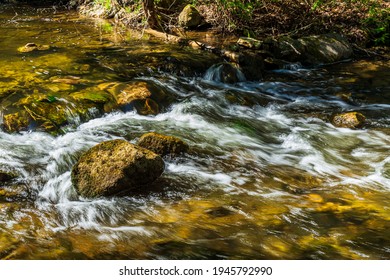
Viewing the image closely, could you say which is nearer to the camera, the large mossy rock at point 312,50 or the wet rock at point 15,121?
the wet rock at point 15,121

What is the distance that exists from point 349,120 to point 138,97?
3715 millimetres

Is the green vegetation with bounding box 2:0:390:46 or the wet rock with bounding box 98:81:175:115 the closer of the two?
the wet rock with bounding box 98:81:175:115

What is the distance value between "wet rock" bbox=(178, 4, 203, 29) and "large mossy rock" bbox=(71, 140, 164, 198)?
842 cm

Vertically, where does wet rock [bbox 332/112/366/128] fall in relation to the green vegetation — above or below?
below

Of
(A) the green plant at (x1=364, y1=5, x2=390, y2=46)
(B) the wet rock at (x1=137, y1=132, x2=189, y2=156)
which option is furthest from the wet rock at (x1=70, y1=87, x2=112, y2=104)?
(A) the green plant at (x1=364, y1=5, x2=390, y2=46)

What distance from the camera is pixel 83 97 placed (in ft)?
21.8

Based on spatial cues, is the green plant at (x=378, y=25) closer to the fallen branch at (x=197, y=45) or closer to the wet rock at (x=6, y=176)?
the fallen branch at (x=197, y=45)

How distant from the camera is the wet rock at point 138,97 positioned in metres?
6.63

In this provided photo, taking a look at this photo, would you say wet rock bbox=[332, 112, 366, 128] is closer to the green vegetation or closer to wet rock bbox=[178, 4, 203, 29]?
the green vegetation

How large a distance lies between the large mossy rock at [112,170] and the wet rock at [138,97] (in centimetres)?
227

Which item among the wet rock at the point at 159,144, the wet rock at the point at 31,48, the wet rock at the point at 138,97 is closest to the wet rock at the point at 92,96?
the wet rock at the point at 138,97

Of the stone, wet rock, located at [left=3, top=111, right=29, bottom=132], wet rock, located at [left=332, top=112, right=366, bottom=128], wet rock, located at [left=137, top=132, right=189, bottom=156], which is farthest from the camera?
the stone

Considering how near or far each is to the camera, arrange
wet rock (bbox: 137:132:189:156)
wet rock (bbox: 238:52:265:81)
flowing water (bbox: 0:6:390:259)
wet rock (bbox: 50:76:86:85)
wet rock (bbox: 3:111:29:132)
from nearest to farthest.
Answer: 1. flowing water (bbox: 0:6:390:259)
2. wet rock (bbox: 137:132:189:156)
3. wet rock (bbox: 3:111:29:132)
4. wet rock (bbox: 50:76:86:85)
5. wet rock (bbox: 238:52:265:81)

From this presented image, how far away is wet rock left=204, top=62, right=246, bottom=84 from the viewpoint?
860 cm
